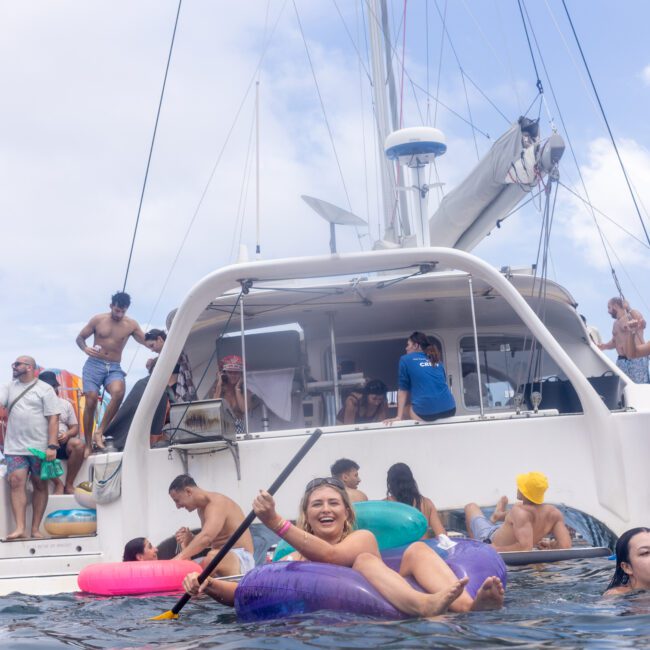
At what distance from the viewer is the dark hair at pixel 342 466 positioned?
7590mm

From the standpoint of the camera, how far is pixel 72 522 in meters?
8.20

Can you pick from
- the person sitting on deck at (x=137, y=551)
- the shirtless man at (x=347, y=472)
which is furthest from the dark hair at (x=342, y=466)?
the person sitting on deck at (x=137, y=551)

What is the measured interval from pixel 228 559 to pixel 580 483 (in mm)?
2912

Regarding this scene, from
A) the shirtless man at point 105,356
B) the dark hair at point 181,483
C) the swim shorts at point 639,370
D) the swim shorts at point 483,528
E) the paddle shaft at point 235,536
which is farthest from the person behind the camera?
the shirtless man at point 105,356

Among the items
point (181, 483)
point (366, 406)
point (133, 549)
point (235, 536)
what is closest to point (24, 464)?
point (133, 549)

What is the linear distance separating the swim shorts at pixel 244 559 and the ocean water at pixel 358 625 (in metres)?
0.75

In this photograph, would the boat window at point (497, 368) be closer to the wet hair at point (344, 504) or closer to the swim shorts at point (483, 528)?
Result: the swim shorts at point (483, 528)

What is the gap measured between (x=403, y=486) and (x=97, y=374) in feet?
13.8

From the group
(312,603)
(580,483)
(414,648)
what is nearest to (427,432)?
(580,483)

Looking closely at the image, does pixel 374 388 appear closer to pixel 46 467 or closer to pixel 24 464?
pixel 46 467

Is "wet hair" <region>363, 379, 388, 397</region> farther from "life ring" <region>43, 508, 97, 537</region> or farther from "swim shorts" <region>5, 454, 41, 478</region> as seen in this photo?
"swim shorts" <region>5, 454, 41, 478</region>

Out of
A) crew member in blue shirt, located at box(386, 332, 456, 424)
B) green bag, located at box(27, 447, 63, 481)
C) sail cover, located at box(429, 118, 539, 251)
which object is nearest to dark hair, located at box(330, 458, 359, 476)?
crew member in blue shirt, located at box(386, 332, 456, 424)

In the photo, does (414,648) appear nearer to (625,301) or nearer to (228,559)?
(228,559)

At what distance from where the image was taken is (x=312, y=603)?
466 cm
